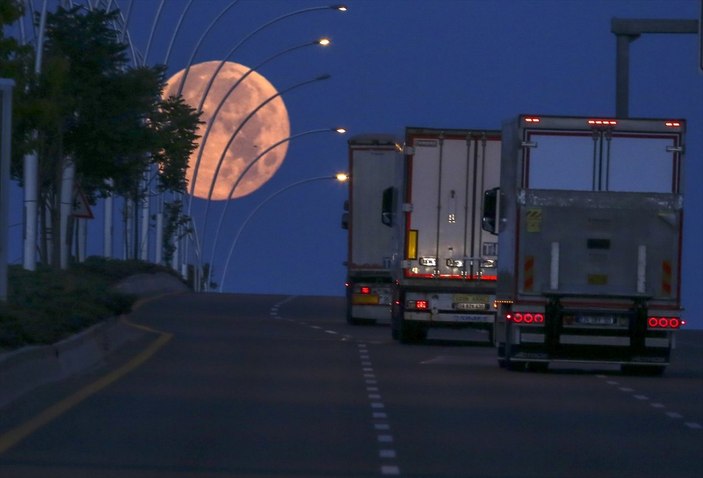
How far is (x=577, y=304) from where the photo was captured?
2380 centimetres

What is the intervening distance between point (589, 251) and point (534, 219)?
0.97 meters

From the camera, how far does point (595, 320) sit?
2386 cm

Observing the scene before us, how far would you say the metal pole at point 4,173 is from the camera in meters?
21.9

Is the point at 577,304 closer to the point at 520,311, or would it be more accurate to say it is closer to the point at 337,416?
the point at 520,311

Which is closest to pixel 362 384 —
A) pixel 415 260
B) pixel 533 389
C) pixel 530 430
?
pixel 533 389

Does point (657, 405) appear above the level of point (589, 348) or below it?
below

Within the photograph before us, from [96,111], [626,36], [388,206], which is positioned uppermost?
[626,36]

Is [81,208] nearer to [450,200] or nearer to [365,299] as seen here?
[365,299]

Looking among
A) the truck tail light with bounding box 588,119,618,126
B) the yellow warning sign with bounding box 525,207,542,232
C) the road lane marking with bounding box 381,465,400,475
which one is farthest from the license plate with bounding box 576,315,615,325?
the road lane marking with bounding box 381,465,400,475

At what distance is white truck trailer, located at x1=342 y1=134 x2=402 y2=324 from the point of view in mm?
40094

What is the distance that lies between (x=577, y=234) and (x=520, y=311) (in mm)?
1442

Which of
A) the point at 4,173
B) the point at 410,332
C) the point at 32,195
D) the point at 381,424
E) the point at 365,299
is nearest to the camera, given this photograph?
the point at 381,424

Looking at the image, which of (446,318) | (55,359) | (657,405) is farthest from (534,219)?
(446,318)

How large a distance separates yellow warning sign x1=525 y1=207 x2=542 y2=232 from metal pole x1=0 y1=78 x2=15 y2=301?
764 cm
